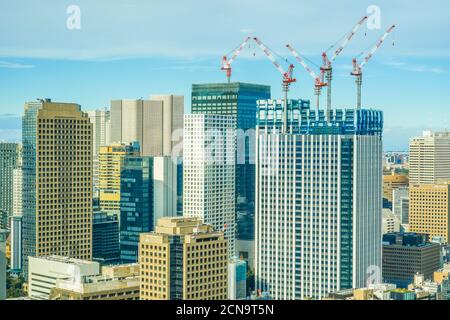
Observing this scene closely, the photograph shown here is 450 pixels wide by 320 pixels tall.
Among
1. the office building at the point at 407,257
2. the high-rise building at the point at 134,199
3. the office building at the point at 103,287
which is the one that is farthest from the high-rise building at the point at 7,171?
the office building at the point at 407,257

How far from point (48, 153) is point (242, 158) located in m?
2.99

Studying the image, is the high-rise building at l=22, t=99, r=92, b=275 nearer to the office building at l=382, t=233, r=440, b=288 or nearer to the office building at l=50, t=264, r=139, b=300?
the office building at l=50, t=264, r=139, b=300

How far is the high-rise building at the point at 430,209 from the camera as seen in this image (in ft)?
38.2

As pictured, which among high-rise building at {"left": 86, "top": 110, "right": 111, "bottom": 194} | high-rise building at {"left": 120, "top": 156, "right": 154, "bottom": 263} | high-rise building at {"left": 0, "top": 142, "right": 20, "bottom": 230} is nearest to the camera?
high-rise building at {"left": 120, "top": 156, "right": 154, "bottom": 263}

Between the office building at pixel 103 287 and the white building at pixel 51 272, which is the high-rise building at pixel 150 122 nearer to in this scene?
the white building at pixel 51 272

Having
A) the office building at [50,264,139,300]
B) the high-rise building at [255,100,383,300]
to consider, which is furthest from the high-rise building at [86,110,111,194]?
the office building at [50,264,139,300]

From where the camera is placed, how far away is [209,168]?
34.2 ft

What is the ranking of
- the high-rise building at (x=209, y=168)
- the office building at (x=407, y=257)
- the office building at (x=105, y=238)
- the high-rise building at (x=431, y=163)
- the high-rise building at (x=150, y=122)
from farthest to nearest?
the high-rise building at (x=209, y=168)
the high-rise building at (x=431, y=163)
the office building at (x=105, y=238)
the office building at (x=407, y=257)
the high-rise building at (x=150, y=122)

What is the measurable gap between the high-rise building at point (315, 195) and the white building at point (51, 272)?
2507mm

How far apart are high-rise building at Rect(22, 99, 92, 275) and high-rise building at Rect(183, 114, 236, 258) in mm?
1483

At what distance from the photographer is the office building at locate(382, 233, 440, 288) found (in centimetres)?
933

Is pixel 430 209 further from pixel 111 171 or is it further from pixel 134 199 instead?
pixel 111 171

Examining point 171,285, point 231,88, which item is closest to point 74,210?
point 231,88

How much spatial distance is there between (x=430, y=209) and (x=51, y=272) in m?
6.27
